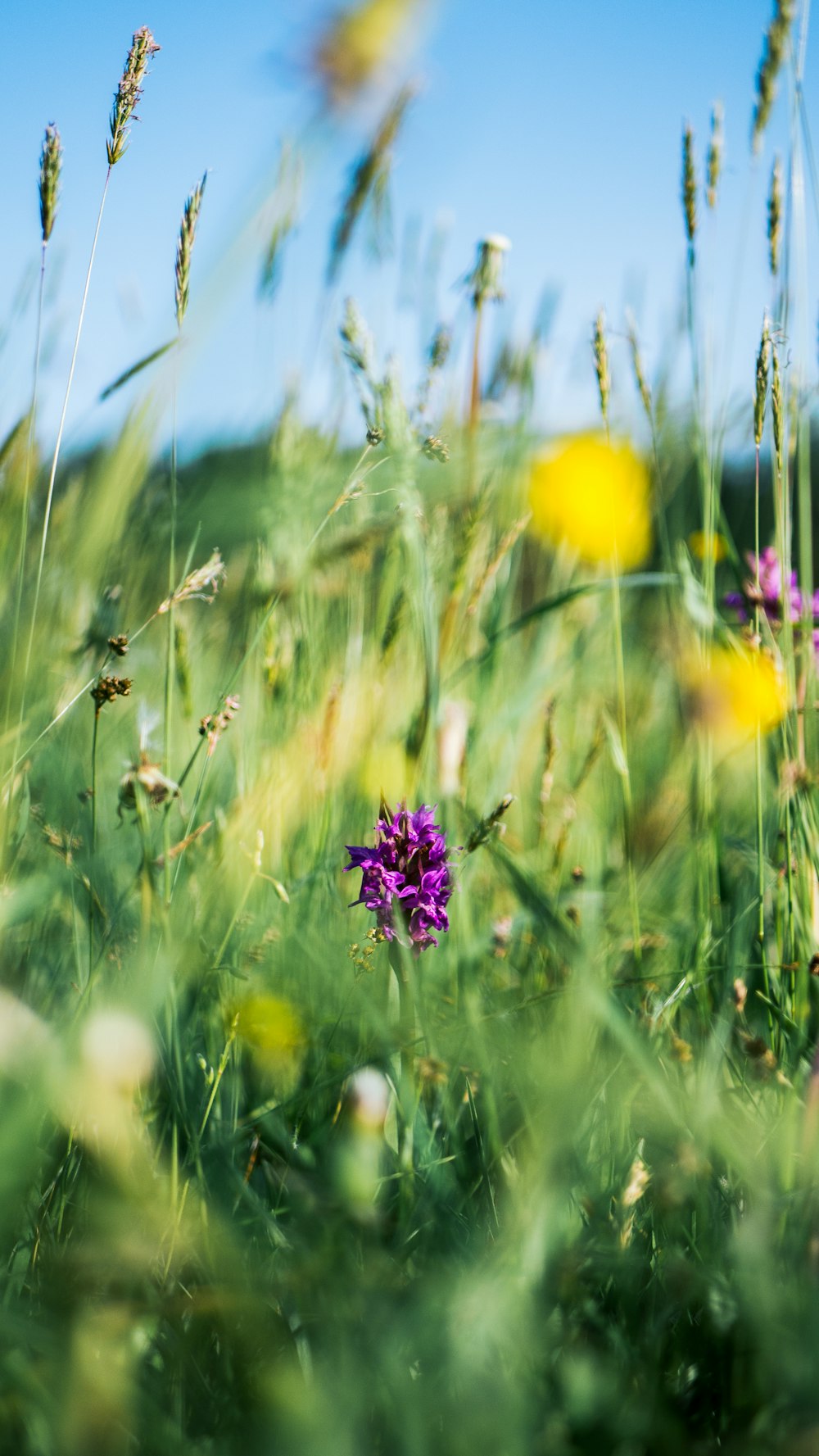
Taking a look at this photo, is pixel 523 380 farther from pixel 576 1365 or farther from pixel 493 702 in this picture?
pixel 576 1365

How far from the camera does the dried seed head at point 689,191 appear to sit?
3.10 ft

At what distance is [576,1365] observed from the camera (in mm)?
462

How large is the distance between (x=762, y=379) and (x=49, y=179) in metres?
0.61

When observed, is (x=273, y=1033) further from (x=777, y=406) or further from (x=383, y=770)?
(x=777, y=406)

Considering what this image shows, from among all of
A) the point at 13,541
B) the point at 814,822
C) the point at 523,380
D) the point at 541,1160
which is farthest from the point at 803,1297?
the point at 523,380

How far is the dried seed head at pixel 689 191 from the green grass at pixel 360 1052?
23cm

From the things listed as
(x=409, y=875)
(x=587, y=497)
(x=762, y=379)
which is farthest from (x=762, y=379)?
(x=587, y=497)

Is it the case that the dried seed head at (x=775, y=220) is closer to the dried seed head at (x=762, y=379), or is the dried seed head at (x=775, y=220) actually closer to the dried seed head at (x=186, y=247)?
the dried seed head at (x=762, y=379)

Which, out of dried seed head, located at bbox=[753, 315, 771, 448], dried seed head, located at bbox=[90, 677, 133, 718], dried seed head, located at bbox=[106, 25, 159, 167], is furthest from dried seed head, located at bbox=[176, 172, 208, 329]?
dried seed head, located at bbox=[753, 315, 771, 448]

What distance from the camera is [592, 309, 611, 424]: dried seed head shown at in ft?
3.02

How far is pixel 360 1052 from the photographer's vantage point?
82 centimetres

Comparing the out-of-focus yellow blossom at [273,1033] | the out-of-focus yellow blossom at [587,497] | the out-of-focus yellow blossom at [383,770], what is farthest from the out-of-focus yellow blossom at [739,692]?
the out-of-focus yellow blossom at [587,497]

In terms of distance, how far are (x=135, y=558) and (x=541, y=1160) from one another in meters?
1.00

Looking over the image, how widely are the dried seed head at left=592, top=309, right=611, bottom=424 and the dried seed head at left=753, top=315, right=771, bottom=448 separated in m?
0.14
